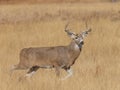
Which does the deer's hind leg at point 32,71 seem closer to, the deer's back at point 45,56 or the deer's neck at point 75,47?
the deer's back at point 45,56

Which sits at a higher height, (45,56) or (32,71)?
(45,56)

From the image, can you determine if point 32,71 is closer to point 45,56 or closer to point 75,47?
point 45,56

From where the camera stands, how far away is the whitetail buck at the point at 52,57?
420 inches

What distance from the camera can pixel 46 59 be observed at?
420 inches

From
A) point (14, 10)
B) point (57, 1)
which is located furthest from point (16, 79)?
point (57, 1)

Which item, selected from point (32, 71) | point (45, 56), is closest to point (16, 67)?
point (32, 71)

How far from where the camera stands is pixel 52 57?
10703 mm

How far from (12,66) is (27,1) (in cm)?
2879

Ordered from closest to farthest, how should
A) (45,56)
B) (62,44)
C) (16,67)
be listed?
1. (45,56)
2. (16,67)
3. (62,44)

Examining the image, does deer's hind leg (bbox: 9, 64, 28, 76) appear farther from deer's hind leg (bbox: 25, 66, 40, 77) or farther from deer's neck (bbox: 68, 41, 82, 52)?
deer's neck (bbox: 68, 41, 82, 52)

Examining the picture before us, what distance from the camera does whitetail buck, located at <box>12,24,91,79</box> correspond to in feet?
35.0

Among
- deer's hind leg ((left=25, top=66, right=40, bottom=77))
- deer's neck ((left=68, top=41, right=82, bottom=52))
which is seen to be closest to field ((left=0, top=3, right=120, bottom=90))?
deer's hind leg ((left=25, top=66, right=40, bottom=77))

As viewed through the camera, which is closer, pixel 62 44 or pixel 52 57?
pixel 52 57

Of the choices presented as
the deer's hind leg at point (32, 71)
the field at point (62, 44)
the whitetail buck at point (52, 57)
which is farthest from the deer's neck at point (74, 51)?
the deer's hind leg at point (32, 71)
